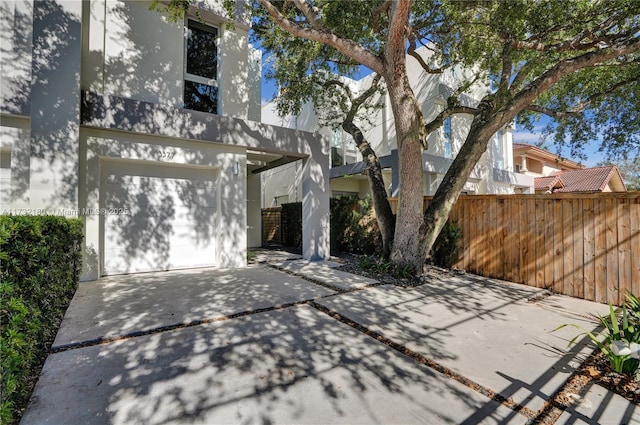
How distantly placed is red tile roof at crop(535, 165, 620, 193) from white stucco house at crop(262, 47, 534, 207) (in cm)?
260

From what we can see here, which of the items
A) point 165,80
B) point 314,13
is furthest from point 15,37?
point 314,13

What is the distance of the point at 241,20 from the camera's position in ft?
24.8

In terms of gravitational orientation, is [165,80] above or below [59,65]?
above

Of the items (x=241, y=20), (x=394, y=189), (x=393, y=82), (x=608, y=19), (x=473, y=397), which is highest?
(x=241, y=20)

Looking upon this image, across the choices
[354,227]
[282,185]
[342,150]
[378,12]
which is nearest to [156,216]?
[354,227]

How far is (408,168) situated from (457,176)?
3.23 feet

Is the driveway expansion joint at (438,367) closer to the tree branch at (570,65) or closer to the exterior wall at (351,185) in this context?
the tree branch at (570,65)

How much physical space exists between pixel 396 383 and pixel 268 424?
1.11 m

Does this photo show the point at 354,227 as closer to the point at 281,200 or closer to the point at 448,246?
the point at 448,246

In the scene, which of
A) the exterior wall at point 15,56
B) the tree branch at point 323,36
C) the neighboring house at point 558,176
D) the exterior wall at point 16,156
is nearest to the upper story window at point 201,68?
the tree branch at point 323,36

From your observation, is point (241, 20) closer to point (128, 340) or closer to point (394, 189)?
point (394, 189)

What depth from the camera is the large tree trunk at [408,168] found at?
595cm

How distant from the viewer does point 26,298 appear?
243 cm

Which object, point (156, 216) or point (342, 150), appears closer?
point (156, 216)
